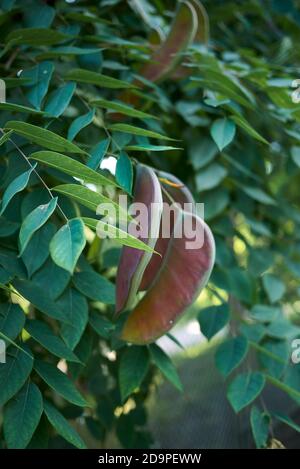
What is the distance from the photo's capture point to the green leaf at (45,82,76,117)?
0.81m

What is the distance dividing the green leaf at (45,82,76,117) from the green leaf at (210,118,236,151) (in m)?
0.21

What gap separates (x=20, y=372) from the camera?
0.72 metres

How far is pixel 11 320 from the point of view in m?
0.73

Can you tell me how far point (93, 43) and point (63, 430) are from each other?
2.02 ft

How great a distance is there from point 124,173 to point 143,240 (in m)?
0.09

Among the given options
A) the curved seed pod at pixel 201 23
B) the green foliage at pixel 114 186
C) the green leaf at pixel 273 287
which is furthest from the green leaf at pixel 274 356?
the curved seed pod at pixel 201 23

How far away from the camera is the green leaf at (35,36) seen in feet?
2.79

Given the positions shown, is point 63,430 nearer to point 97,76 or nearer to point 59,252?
point 59,252

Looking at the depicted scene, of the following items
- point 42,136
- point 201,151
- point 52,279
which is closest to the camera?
point 42,136

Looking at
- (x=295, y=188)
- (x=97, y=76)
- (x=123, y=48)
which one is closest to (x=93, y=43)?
(x=123, y=48)

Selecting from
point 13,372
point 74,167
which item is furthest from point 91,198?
point 13,372

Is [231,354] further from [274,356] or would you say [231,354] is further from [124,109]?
[124,109]

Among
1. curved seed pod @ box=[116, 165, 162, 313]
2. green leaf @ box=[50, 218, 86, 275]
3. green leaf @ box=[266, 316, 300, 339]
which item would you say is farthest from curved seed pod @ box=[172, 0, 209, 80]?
green leaf @ box=[50, 218, 86, 275]

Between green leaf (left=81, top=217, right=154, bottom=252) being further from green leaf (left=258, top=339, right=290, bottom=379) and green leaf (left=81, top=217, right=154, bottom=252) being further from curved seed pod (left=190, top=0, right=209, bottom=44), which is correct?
curved seed pod (left=190, top=0, right=209, bottom=44)
